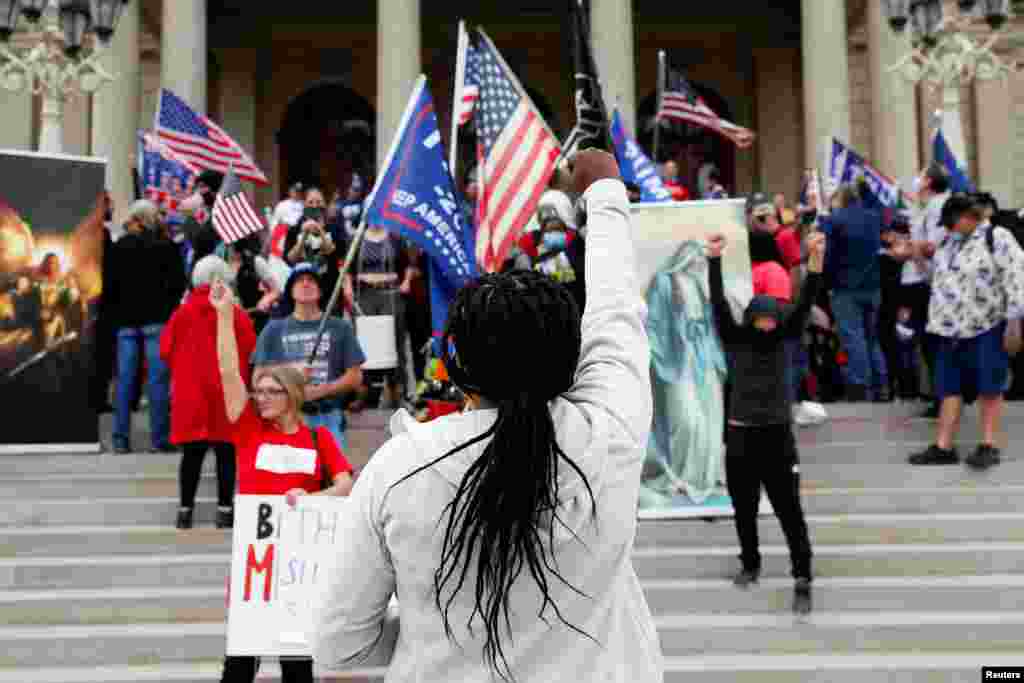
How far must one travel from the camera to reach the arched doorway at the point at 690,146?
28047mm

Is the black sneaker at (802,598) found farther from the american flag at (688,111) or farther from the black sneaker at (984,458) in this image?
the american flag at (688,111)

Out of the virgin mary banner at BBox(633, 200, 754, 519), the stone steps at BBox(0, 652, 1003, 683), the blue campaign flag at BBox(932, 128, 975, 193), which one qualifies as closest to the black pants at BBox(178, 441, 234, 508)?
the stone steps at BBox(0, 652, 1003, 683)

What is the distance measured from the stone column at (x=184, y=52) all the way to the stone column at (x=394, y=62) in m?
3.41

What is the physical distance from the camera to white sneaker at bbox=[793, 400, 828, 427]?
8.94m

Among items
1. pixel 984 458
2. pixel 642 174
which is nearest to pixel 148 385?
pixel 642 174

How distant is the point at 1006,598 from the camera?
609 centimetres

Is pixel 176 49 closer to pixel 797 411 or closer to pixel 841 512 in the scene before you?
pixel 797 411

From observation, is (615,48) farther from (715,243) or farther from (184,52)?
(715,243)

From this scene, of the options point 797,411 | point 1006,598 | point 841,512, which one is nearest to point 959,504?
point 841,512

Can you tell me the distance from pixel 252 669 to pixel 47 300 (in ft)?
19.0

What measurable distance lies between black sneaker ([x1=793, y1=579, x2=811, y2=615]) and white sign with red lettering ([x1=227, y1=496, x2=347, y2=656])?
2.79 metres

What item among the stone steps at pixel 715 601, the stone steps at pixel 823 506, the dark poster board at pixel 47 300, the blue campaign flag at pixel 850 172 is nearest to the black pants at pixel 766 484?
the stone steps at pixel 715 601

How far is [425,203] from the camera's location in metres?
6.15

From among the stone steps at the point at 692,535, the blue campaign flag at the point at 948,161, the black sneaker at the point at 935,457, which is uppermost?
the blue campaign flag at the point at 948,161
